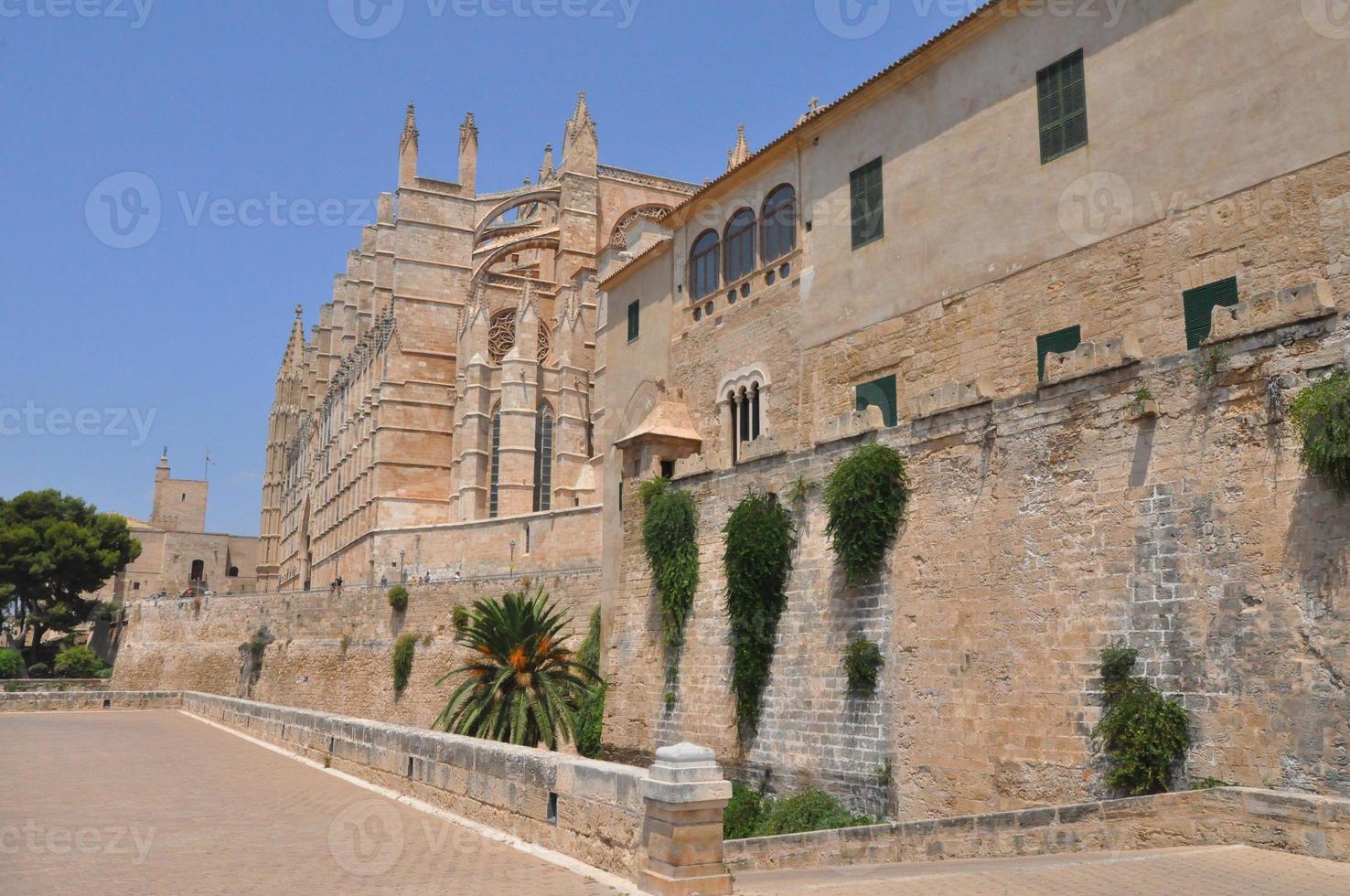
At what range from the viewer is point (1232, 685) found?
30.8ft

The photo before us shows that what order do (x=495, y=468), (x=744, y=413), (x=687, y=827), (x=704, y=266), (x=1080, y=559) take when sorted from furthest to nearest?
(x=495, y=468) → (x=704, y=266) → (x=744, y=413) → (x=1080, y=559) → (x=687, y=827)

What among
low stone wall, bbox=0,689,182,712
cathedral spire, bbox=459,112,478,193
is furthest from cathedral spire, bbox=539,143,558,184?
low stone wall, bbox=0,689,182,712

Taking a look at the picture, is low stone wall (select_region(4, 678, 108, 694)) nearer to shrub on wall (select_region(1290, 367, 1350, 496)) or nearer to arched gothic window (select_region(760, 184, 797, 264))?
arched gothic window (select_region(760, 184, 797, 264))

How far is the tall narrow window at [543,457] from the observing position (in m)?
40.1

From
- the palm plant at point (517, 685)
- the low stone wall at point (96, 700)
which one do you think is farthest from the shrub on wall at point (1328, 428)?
the low stone wall at point (96, 700)

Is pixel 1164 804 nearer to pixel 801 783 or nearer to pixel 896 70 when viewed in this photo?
pixel 801 783

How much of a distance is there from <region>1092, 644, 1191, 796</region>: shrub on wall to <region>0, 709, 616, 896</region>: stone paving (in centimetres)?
555

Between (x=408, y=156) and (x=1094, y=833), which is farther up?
(x=408, y=156)

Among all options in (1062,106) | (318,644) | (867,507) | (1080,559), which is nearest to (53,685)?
(318,644)

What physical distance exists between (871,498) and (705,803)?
7386mm

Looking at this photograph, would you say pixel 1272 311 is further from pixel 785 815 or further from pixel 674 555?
pixel 674 555

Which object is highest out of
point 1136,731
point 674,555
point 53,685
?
point 674,555

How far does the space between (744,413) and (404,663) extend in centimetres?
1478

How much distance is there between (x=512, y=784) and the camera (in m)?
8.97
